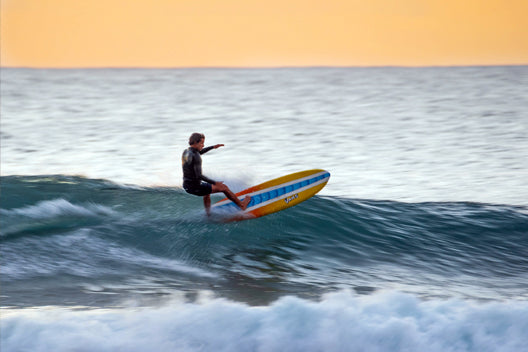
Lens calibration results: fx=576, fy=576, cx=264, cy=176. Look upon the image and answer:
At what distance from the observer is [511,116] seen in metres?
32.9

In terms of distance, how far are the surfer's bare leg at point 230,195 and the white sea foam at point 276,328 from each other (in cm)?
323

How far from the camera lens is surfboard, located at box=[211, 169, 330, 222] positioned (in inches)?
393

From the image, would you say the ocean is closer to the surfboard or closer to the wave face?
the wave face

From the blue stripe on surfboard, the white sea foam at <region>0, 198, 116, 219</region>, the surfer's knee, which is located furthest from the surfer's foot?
the white sea foam at <region>0, 198, 116, 219</region>

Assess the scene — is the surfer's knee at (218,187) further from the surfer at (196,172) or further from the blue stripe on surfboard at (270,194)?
the blue stripe on surfboard at (270,194)

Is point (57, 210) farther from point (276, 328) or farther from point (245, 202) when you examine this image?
point (276, 328)

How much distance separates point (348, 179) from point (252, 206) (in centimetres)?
760

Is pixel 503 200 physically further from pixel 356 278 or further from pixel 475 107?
pixel 475 107

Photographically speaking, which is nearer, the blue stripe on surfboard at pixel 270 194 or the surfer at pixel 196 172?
the surfer at pixel 196 172

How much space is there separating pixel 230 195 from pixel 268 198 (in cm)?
88

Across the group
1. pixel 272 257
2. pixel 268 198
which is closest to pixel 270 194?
pixel 268 198

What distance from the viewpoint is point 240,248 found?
9.11 metres

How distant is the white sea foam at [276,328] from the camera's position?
5531mm

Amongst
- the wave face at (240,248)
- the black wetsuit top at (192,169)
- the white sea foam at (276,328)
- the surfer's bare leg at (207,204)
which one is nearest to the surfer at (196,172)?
the black wetsuit top at (192,169)
